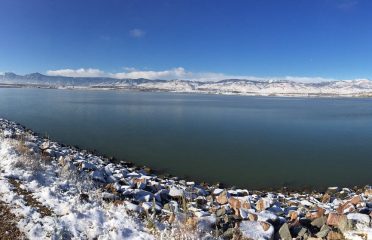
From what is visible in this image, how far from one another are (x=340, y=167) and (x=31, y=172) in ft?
53.8

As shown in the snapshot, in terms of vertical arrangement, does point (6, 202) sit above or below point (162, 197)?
above

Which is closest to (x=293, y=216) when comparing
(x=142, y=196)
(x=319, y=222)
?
(x=319, y=222)

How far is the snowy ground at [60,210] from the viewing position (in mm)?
6418

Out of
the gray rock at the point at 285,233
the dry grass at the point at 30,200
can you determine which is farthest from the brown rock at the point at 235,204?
the dry grass at the point at 30,200

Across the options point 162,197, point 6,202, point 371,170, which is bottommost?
point 371,170

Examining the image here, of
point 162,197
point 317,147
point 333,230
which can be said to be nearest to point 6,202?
point 162,197

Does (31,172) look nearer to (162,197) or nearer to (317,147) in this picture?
(162,197)

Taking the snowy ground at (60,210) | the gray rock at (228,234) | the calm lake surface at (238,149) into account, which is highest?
the snowy ground at (60,210)

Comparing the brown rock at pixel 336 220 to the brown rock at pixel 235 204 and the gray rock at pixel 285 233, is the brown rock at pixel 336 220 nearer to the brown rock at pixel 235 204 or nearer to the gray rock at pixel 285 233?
the gray rock at pixel 285 233

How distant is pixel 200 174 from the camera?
55.8 feet

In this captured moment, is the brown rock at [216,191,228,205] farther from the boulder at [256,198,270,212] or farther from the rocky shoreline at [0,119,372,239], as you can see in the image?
the boulder at [256,198,270,212]

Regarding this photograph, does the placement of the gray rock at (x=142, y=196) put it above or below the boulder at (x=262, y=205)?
above

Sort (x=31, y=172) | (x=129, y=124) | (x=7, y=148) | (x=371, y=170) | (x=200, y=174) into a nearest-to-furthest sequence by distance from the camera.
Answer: (x=31, y=172) → (x=7, y=148) → (x=200, y=174) → (x=371, y=170) → (x=129, y=124)

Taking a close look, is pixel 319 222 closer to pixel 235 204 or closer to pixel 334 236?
pixel 334 236
